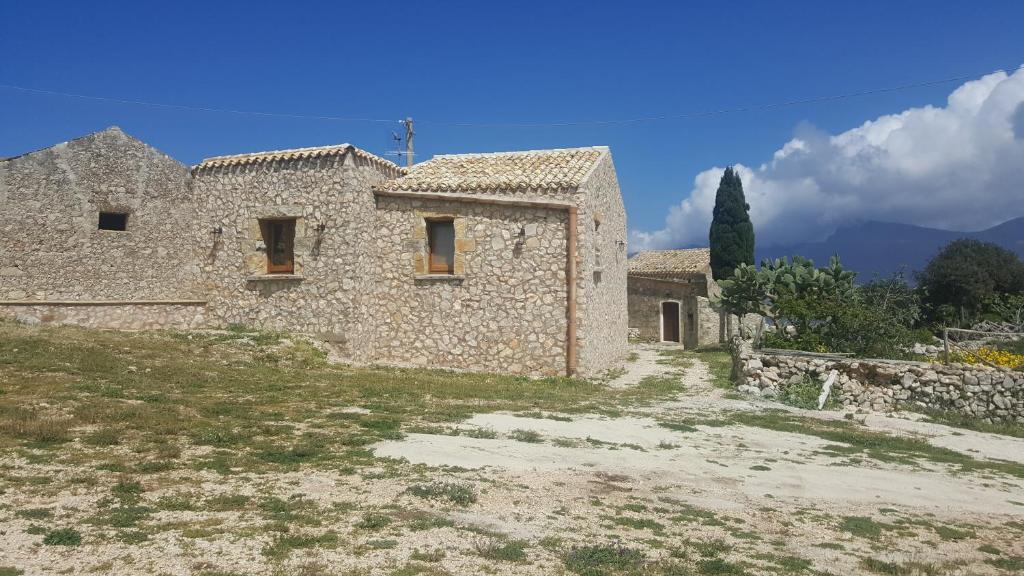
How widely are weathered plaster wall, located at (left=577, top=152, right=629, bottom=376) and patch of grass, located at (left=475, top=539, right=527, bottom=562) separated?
10366 mm

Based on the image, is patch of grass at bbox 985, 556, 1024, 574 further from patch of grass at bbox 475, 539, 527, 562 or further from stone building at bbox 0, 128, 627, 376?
stone building at bbox 0, 128, 627, 376

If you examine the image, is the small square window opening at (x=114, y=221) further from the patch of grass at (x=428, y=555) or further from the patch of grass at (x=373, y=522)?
the patch of grass at (x=428, y=555)

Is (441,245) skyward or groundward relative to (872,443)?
skyward

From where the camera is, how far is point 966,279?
29.0 m

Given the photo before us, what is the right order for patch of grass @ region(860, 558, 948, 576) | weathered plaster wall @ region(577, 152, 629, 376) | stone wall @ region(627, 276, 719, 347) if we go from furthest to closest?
stone wall @ region(627, 276, 719, 347), weathered plaster wall @ region(577, 152, 629, 376), patch of grass @ region(860, 558, 948, 576)

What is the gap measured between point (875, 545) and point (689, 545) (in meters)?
1.65

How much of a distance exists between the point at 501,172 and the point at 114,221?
33.0 ft

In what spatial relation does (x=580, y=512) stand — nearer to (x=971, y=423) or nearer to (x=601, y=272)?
(x=971, y=423)

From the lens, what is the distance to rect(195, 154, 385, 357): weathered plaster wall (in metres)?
15.8

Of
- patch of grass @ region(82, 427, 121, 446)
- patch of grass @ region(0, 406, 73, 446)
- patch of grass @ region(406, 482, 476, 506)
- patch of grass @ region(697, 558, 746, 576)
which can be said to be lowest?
patch of grass @ region(697, 558, 746, 576)

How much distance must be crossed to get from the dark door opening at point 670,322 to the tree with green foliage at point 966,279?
10.5m

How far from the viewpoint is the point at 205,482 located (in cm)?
607

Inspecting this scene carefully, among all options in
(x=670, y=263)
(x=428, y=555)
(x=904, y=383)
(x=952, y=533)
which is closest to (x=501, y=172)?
(x=904, y=383)

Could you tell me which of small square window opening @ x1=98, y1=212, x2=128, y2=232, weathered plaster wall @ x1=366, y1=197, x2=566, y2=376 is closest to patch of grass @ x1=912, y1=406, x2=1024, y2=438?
weathered plaster wall @ x1=366, y1=197, x2=566, y2=376
